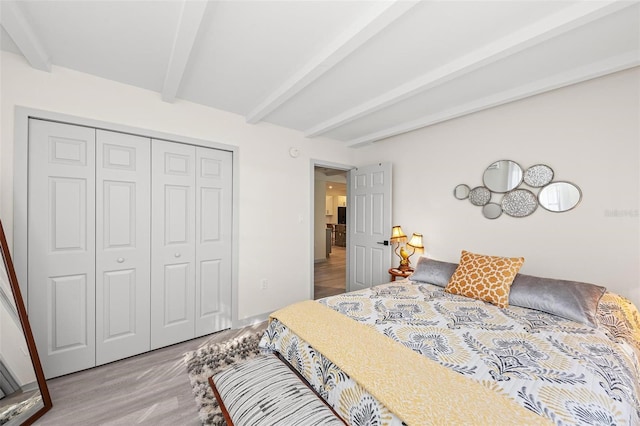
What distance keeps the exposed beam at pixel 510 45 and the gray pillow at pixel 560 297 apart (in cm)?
168

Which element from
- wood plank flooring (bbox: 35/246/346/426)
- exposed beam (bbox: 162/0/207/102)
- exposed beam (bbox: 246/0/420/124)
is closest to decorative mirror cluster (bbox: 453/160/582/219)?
exposed beam (bbox: 246/0/420/124)

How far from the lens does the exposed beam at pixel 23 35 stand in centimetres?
143

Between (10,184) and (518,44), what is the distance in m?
3.62

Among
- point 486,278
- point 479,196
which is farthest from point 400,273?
point 479,196

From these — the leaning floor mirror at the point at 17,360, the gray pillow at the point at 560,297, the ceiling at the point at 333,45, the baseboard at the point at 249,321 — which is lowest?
the baseboard at the point at 249,321

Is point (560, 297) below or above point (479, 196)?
below

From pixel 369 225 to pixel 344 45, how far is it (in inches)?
104

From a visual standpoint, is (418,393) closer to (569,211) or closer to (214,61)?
(569,211)

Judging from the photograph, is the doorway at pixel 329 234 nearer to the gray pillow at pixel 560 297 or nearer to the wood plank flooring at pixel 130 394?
the wood plank flooring at pixel 130 394

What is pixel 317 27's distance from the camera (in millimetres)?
1643

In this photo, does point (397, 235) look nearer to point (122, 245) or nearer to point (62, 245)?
point (122, 245)

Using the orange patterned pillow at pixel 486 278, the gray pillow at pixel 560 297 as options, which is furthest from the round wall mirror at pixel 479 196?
the gray pillow at pixel 560 297

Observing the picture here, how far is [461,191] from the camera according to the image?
3.00 metres

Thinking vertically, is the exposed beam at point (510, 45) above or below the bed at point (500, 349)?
above
